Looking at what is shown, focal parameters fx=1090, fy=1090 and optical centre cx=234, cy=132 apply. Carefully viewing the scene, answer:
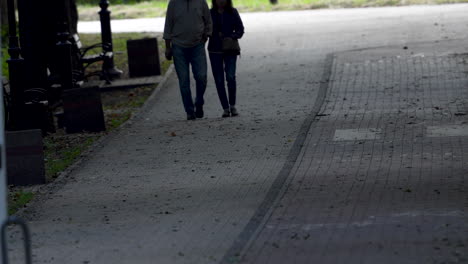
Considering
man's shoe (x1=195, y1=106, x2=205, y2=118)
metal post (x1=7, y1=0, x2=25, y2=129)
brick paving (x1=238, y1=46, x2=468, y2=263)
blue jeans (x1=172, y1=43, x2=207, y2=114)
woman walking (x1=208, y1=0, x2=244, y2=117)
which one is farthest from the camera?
man's shoe (x1=195, y1=106, x2=205, y2=118)

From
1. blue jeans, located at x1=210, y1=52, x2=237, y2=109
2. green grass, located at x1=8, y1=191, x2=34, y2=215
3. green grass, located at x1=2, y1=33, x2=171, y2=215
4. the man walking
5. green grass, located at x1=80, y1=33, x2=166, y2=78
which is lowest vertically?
green grass, located at x1=80, y1=33, x2=166, y2=78

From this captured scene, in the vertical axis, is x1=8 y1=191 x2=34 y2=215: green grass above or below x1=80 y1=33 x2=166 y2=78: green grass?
above

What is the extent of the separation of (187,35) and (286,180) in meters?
4.78

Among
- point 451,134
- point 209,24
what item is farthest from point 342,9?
point 451,134

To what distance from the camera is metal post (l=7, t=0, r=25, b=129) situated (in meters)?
14.4

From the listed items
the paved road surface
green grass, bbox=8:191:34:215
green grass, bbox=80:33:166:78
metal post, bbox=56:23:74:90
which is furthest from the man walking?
green grass, bbox=80:33:166:78

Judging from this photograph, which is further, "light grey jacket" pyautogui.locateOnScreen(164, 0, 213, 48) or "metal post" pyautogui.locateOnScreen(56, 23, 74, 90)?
"metal post" pyautogui.locateOnScreen(56, 23, 74, 90)

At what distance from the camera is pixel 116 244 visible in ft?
27.4

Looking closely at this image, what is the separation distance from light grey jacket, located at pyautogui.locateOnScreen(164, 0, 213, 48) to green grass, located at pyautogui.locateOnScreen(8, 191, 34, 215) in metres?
4.55

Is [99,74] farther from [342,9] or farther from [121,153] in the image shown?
[342,9]

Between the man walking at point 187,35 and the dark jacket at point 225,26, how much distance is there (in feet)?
0.39

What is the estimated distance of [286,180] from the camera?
1056cm

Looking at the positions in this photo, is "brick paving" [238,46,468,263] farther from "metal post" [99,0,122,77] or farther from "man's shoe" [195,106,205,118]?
"metal post" [99,0,122,77]

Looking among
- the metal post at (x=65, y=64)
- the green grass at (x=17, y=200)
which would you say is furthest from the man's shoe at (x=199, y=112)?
the green grass at (x=17, y=200)
